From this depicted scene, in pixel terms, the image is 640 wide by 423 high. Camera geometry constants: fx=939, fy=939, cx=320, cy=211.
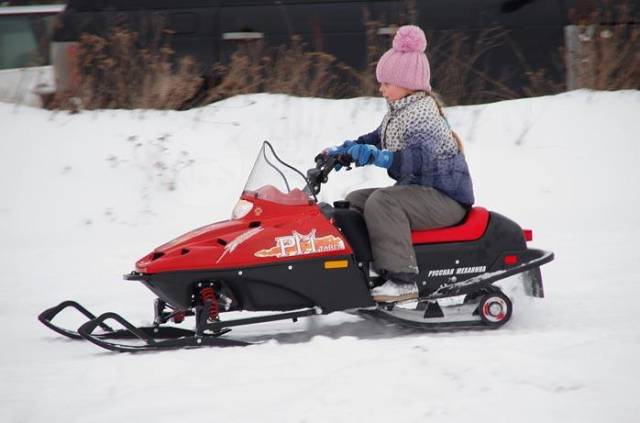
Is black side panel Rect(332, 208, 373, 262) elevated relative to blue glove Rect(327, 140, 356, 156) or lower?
lower

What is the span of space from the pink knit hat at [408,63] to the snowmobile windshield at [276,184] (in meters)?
0.77

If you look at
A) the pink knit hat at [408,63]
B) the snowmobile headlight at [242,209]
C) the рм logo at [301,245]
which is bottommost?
the рм logo at [301,245]

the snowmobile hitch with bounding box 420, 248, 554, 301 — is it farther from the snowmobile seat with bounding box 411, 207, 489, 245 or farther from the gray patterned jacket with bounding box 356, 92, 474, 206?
the gray patterned jacket with bounding box 356, 92, 474, 206

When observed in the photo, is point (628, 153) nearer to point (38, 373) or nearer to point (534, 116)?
point (534, 116)

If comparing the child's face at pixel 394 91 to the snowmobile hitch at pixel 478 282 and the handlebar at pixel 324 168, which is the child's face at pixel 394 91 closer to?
the handlebar at pixel 324 168

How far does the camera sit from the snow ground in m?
3.89

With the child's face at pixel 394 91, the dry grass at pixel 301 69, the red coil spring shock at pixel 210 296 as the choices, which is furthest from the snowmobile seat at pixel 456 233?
the dry grass at pixel 301 69

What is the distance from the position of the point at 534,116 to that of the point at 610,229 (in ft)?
6.82

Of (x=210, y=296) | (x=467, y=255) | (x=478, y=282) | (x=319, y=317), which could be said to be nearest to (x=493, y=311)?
(x=478, y=282)

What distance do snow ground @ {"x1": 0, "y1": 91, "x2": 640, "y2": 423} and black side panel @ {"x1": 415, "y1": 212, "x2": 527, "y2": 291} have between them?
336 mm

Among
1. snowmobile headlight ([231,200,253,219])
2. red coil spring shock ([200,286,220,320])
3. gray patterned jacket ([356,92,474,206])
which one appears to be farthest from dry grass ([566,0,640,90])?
red coil spring shock ([200,286,220,320])

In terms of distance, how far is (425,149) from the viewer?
5027mm

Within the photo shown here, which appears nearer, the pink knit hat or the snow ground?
the snow ground

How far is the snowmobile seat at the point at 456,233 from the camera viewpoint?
16.9 ft
